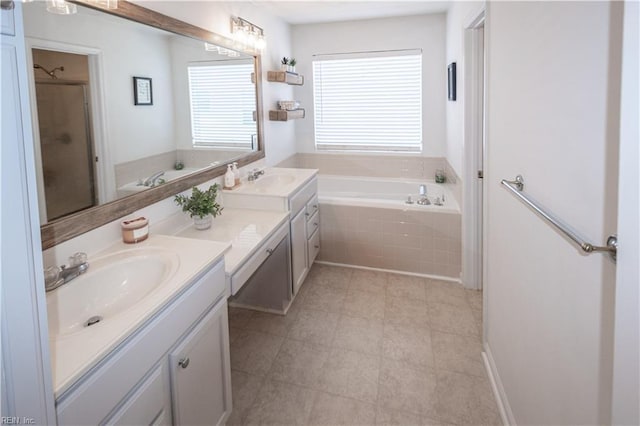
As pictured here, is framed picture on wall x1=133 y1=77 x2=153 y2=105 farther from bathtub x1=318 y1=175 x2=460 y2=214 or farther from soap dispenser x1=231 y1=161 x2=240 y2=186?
bathtub x1=318 y1=175 x2=460 y2=214

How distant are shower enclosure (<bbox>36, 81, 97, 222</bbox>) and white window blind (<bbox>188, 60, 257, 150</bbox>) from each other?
829 millimetres

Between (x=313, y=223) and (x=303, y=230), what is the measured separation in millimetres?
312

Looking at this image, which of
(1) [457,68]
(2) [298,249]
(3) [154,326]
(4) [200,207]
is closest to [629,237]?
(3) [154,326]

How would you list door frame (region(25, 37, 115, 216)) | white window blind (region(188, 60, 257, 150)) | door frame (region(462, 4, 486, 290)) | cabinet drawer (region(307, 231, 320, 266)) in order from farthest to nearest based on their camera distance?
cabinet drawer (region(307, 231, 320, 266)), door frame (region(462, 4, 486, 290)), white window blind (region(188, 60, 257, 150)), door frame (region(25, 37, 115, 216))

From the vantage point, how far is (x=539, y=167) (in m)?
1.30

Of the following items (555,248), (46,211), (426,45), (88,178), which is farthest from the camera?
(426,45)

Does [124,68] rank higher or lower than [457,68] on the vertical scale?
lower

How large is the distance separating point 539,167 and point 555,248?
0.28 metres

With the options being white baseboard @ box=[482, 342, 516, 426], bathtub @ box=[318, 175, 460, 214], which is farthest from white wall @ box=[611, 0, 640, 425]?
bathtub @ box=[318, 175, 460, 214]

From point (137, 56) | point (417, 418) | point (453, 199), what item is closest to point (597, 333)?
point (417, 418)

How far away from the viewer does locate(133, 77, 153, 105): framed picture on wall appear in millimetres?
1870

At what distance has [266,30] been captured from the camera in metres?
3.50

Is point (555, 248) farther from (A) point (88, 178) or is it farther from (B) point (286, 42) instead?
(B) point (286, 42)

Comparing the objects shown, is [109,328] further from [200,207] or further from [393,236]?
[393,236]
